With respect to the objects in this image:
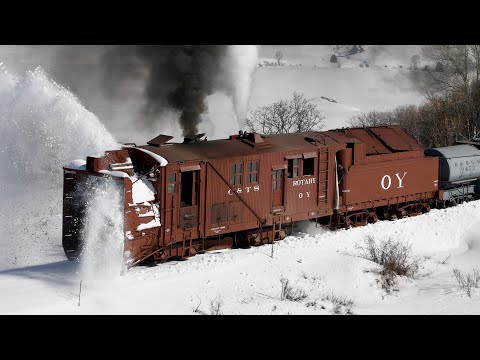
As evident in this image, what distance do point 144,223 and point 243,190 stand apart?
379 centimetres

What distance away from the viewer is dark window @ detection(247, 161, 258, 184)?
2270cm

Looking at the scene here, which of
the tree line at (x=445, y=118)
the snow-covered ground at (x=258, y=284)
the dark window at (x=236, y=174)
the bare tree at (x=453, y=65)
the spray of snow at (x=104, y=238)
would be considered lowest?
the snow-covered ground at (x=258, y=284)

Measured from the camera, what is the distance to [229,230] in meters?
22.5

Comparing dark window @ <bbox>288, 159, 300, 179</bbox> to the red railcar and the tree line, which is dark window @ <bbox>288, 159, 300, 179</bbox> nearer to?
the red railcar

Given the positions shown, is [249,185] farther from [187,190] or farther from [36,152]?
[36,152]

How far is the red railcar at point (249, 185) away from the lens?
67.3 ft

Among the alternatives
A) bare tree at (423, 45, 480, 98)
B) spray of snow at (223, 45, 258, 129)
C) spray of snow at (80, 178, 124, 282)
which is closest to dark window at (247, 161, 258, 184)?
spray of snow at (80, 178, 124, 282)

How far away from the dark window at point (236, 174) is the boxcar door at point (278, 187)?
144 cm

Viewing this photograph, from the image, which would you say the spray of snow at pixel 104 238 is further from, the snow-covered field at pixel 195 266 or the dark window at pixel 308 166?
the dark window at pixel 308 166

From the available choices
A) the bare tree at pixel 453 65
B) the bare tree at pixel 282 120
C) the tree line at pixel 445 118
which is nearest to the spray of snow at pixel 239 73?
the bare tree at pixel 282 120

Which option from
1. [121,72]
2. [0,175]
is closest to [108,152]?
[0,175]

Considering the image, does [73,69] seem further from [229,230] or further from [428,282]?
[428,282]

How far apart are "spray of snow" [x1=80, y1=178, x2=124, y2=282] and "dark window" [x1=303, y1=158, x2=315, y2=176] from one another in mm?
7588

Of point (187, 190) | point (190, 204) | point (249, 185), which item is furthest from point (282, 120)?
point (190, 204)
